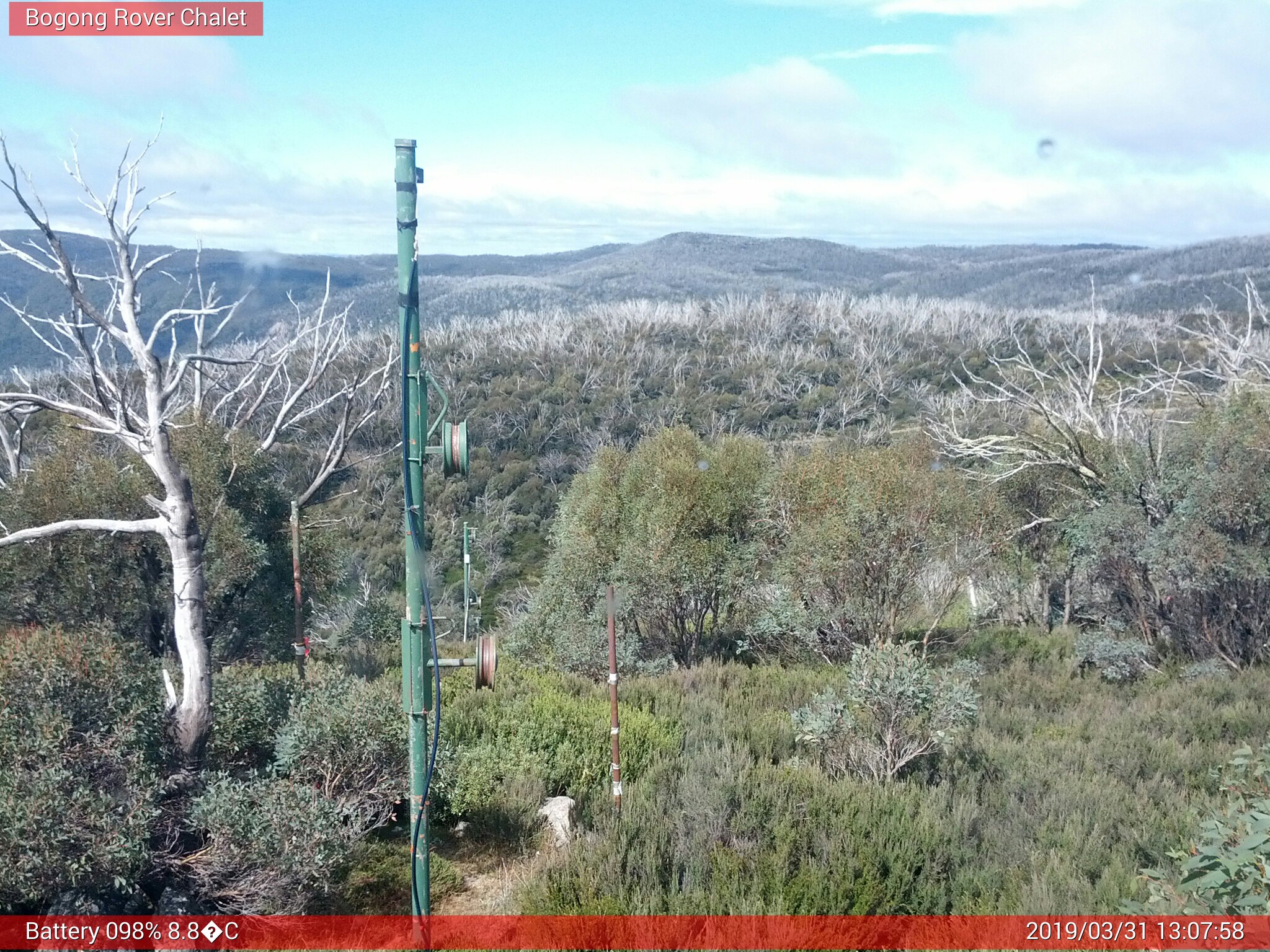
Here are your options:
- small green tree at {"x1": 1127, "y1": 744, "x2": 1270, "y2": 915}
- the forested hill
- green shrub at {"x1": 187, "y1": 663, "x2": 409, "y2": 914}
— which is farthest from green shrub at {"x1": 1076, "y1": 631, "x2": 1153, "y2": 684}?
the forested hill

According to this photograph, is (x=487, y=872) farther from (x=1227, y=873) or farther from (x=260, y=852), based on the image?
(x=1227, y=873)

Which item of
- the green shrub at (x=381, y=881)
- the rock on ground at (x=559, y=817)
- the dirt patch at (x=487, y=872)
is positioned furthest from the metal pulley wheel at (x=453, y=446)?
the rock on ground at (x=559, y=817)

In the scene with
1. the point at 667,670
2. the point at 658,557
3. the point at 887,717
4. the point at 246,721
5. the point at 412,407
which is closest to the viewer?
Answer: the point at 412,407

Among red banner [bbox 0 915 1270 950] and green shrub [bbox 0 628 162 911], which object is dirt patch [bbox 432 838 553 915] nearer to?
red banner [bbox 0 915 1270 950]

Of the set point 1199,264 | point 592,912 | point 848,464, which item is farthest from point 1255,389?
point 1199,264

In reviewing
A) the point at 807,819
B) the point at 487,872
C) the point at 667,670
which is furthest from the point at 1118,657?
the point at 487,872
